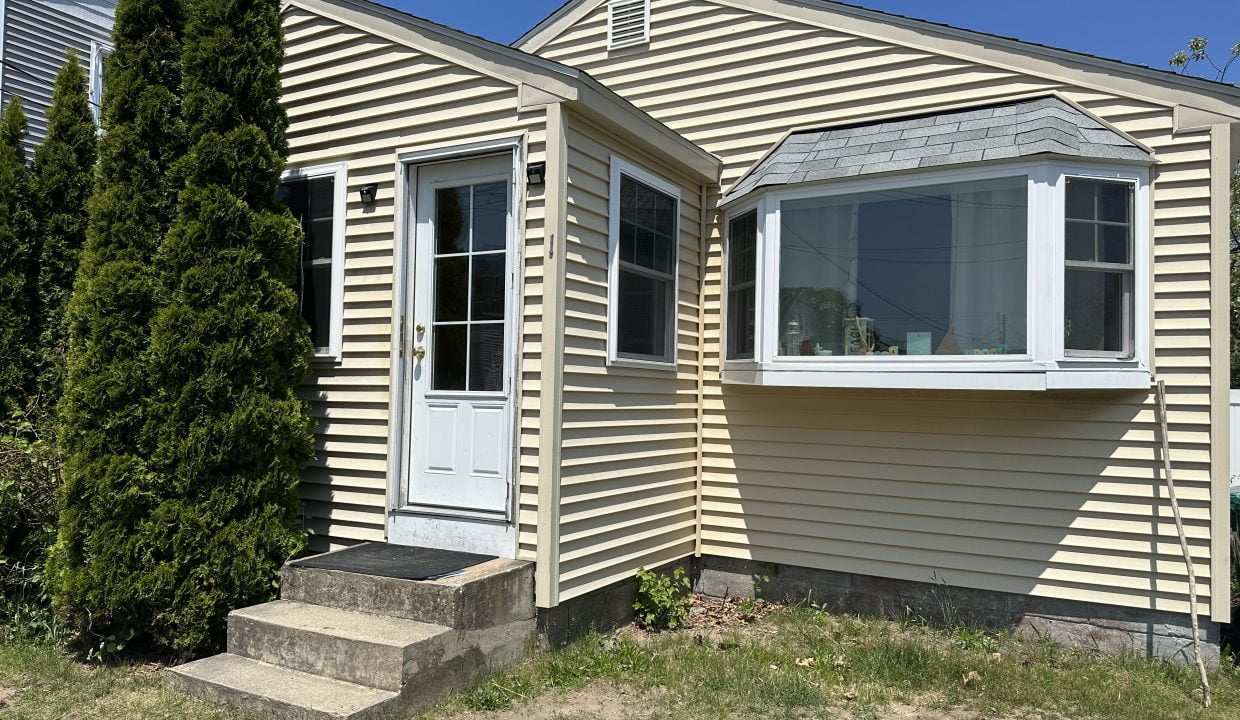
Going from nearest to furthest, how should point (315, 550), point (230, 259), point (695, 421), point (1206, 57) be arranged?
point (230, 259), point (315, 550), point (695, 421), point (1206, 57)

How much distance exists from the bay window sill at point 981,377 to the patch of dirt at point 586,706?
2401 millimetres

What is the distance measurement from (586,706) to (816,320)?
9.77 feet

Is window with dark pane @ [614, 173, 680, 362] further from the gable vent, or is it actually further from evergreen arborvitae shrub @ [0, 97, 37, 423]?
evergreen arborvitae shrub @ [0, 97, 37, 423]

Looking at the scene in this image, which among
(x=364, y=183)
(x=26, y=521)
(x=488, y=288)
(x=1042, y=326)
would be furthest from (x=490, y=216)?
(x=26, y=521)

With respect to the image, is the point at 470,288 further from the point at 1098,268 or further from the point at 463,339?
the point at 1098,268

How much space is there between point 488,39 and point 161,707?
4100mm

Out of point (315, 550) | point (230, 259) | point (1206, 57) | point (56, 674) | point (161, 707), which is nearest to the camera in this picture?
point (161, 707)

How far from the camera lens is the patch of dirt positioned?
4.17m

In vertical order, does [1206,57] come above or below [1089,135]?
above

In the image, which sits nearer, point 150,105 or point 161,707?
point 161,707

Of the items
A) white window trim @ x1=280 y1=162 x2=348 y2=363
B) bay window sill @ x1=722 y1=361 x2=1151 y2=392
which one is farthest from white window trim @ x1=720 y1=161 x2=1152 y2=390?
white window trim @ x1=280 y1=162 x2=348 y2=363

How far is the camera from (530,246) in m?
4.98

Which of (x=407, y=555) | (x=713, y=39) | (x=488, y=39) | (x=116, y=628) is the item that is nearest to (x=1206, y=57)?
(x=713, y=39)

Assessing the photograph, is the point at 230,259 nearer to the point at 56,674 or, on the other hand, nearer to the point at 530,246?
the point at 530,246
